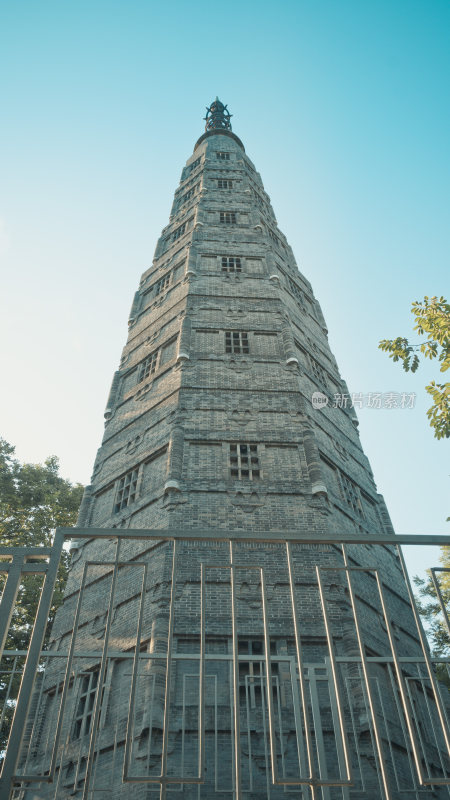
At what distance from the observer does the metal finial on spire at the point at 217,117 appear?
3891 centimetres

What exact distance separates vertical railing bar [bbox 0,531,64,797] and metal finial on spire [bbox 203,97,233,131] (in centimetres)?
3984

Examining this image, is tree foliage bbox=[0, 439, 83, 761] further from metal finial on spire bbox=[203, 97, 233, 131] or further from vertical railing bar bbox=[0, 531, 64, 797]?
metal finial on spire bbox=[203, 97, 233, 131]

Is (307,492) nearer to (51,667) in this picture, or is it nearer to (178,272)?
(51,667)

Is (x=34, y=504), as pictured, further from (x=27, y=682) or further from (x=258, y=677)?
(x=27, y=682)

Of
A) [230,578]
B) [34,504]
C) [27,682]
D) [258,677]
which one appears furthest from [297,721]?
[34,504]

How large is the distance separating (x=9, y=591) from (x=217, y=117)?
42.2 m

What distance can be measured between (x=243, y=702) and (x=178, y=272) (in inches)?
594

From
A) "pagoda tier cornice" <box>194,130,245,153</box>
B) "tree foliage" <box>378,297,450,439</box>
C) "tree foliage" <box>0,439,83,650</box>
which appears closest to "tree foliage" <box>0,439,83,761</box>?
"tree foliage" <box>0,439,83,650</box>

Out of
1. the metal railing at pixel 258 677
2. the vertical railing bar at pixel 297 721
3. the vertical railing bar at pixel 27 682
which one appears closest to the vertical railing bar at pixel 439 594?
the metal railing at pixel 258 677

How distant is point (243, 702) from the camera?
838 centimetres

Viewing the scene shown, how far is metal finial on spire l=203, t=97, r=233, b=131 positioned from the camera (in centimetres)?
3891

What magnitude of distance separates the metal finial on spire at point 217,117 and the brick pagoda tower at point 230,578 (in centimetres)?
2167

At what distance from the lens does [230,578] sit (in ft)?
28.6

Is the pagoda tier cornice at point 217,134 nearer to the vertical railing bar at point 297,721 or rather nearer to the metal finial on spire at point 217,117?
the metal finial on spire at point 217,117
